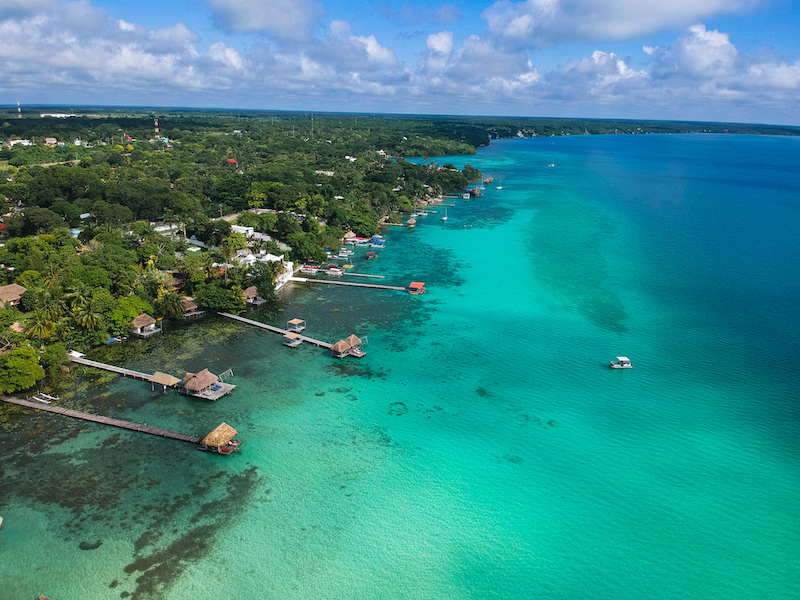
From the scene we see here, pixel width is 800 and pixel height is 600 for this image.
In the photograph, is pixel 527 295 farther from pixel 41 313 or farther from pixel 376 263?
pixel 41 313

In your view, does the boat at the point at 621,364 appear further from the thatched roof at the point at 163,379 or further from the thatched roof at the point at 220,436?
the thatched roof at the point at 163,379

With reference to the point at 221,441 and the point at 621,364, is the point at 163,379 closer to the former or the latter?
the point at 221,441

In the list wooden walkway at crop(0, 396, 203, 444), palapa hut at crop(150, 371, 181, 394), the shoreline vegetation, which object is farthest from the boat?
the shoreline vegetation

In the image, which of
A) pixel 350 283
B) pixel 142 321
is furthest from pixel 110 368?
pixel 350 283

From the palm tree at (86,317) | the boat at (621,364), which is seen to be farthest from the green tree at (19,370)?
the boat at (621,364)

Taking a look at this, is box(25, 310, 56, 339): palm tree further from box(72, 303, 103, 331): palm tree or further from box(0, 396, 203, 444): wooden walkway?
box(0, 396, 203, 444): wooden walkway

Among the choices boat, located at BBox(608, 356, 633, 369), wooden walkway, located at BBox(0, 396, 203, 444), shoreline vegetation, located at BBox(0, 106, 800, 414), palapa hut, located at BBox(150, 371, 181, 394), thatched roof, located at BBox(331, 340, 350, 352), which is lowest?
wooden walkway, located at BBox(0, 396, 203, 444)
